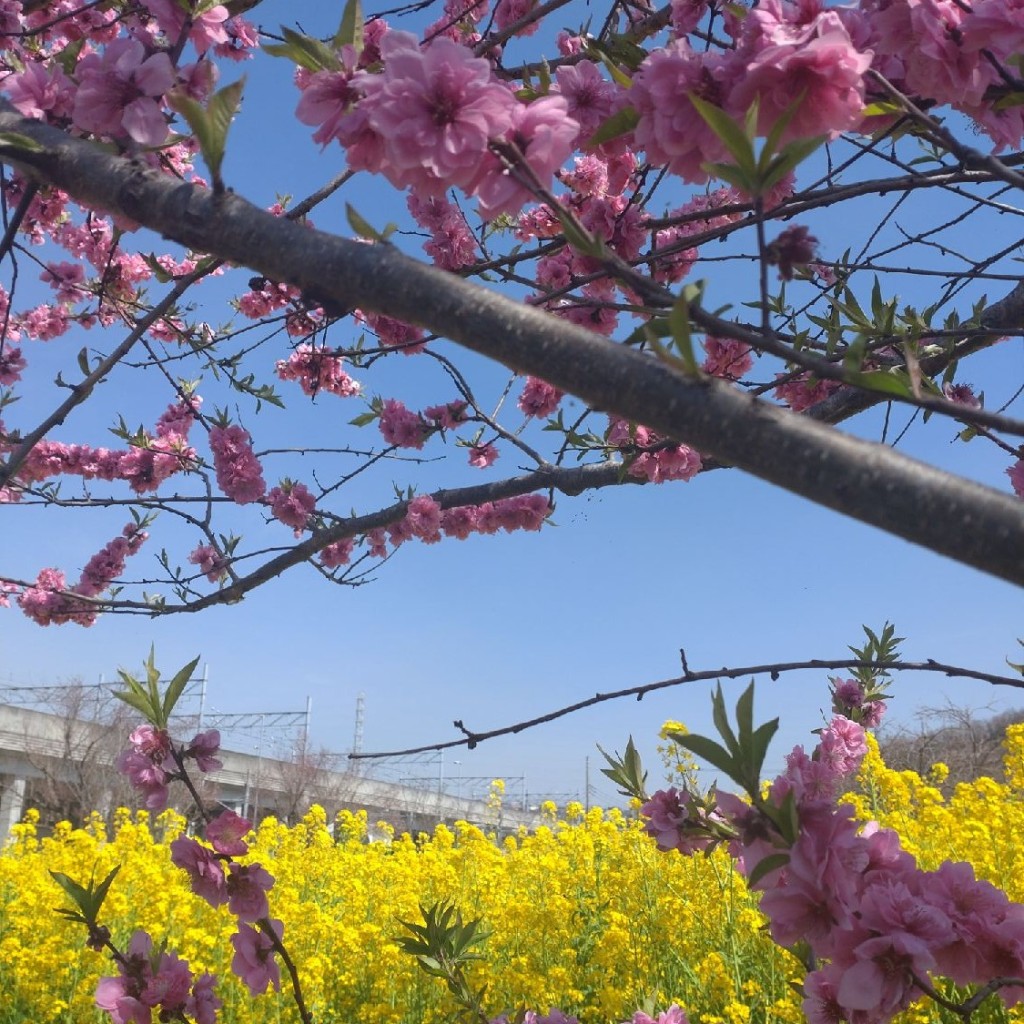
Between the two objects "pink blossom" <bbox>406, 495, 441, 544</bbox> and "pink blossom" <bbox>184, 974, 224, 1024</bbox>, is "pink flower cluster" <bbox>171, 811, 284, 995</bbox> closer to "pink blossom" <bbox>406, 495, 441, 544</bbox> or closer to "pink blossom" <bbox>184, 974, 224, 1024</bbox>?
"pink blossom" <bbox>184, 974, 224, 1024</bbox>

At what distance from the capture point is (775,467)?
0.58 meters

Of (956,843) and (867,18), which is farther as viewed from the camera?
(956,843)

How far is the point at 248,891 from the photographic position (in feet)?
6.18

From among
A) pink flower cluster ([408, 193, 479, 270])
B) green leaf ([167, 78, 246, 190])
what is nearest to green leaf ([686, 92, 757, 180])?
green leaf ([167, 78, 246, 190])

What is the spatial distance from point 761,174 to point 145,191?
0.68 m

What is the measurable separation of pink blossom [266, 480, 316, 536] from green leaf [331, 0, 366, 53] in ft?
12.1

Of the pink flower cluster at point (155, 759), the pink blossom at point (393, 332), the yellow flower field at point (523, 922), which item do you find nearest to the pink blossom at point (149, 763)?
the pink flower cluster at point (155, 759)

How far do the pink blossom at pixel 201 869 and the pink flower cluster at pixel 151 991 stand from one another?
212mm

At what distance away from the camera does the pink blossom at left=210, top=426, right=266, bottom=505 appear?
4621 mm

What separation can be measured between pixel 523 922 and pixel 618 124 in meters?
4.23

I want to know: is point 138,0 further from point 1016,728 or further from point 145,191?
point 1016,728

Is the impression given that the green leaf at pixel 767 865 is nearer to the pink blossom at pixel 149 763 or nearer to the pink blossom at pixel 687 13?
the pink blossom at pixel 149 763

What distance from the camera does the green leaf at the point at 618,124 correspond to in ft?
3.57

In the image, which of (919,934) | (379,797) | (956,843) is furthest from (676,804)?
(379,797)
